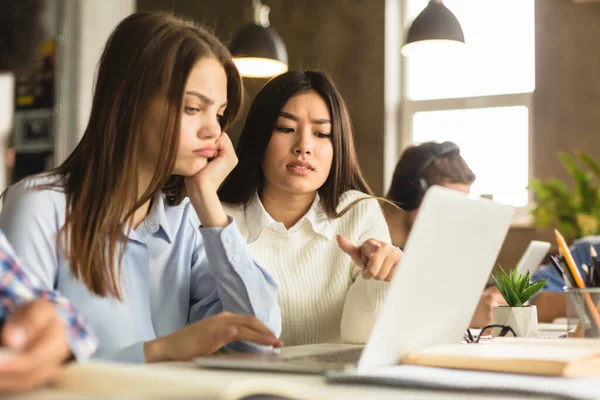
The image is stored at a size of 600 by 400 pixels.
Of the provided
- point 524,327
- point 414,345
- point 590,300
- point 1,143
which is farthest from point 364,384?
point 1,143

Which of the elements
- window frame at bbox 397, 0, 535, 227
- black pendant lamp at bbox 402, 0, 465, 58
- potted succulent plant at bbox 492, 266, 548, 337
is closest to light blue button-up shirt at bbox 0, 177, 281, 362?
potted succulent plant at bbox 492, 266, 548, 337

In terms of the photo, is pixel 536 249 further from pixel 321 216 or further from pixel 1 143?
pixel 1 143

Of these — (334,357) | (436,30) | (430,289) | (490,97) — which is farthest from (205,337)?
(490,97)

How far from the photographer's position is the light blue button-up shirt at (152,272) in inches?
48.0

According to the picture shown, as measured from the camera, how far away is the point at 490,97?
17.8 ft

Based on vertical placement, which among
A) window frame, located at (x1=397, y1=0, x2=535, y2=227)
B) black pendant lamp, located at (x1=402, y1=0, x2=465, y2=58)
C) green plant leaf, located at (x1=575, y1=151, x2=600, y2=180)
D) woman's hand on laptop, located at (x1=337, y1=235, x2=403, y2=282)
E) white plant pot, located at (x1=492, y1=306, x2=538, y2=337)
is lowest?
white plant pot, located at (x1=492, y1=306, x2=538, y2=337)

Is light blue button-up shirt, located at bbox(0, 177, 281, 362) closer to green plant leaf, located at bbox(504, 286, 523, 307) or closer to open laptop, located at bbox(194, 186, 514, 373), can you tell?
open laptop, located at bbox(194, 186, 514, 373)

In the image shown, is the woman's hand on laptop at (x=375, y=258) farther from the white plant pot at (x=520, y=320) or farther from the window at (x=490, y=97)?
the window at (x=490, y=97)

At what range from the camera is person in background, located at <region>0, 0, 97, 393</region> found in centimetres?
60

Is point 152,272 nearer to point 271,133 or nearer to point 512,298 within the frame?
point 271,133

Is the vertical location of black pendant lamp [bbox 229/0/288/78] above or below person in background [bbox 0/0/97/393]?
above

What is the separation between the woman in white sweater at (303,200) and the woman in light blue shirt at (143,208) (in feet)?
1.03

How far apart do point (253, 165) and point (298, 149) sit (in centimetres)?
16

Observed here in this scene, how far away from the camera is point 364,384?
30.4 inches
